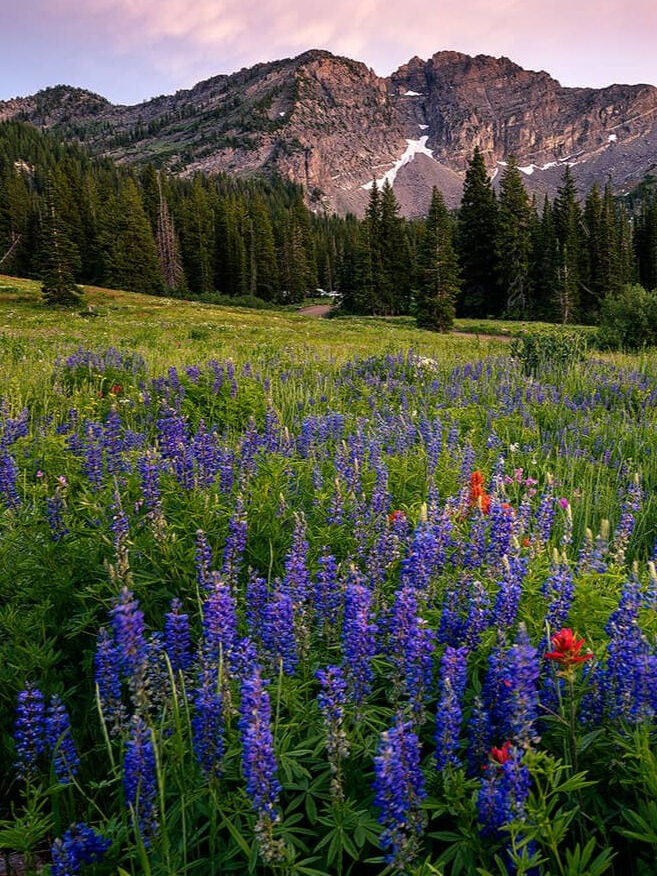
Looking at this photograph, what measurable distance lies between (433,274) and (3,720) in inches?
1489

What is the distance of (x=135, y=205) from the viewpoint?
63.0 m

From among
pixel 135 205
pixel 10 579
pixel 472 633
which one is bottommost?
pixel 10 579

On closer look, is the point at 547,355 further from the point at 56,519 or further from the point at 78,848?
the point at 78,848

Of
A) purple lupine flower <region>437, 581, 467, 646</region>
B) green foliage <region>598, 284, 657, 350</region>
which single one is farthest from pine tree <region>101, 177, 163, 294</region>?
purple lupine flower <region>437, 581, 467, 646</region>

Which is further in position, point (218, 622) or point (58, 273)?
point (58, 273)

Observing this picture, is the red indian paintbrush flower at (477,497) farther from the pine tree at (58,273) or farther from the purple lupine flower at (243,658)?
the pine tree at (58,273)

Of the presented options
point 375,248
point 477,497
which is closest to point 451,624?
point 477,497

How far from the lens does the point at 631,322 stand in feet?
65.9

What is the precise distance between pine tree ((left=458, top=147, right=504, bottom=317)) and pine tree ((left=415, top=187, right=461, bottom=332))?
11.2 metres

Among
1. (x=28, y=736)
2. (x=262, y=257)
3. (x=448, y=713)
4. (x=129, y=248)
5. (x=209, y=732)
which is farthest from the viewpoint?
(x=262, y=257)

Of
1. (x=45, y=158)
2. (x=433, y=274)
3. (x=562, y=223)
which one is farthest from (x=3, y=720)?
(x=45, y=158)

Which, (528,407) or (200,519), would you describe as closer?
(200,519)

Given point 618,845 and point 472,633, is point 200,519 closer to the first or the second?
point 472,633

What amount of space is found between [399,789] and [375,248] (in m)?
54.6
